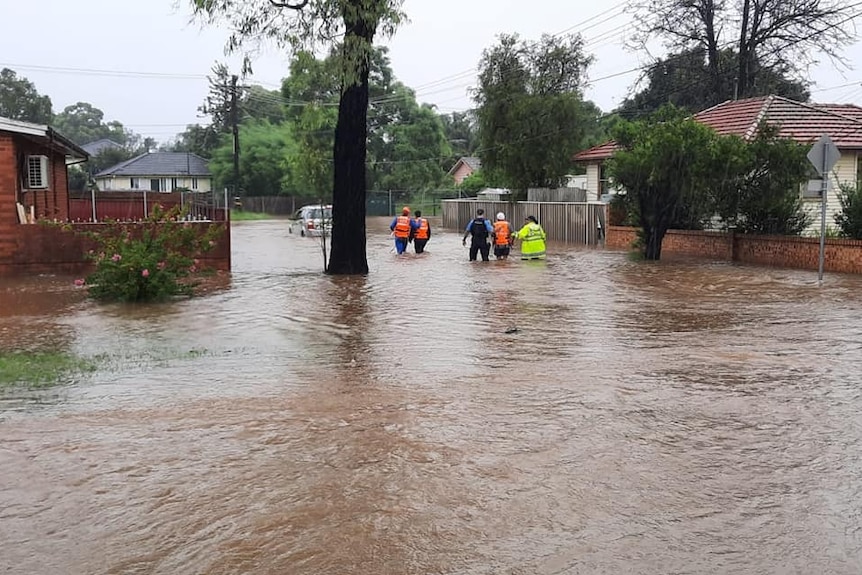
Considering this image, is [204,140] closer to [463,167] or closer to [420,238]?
[463,167]

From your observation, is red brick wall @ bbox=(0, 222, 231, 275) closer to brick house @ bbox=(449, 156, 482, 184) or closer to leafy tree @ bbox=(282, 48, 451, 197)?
leafy tree @ bbox=(282, 48, 451, 197)

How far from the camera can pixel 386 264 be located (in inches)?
939

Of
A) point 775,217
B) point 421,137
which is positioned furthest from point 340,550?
point 421,137

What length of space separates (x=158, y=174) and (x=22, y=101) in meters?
15.2

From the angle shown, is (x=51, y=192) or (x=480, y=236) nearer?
(x=480, y=236)

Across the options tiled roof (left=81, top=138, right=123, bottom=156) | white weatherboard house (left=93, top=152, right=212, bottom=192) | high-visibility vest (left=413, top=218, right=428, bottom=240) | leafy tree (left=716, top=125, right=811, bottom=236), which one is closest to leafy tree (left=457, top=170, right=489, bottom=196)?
white weatherboard house (left=93, top=152, right=212, bottom=192)

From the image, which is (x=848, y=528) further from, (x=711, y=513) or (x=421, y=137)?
(x=421, y=137)

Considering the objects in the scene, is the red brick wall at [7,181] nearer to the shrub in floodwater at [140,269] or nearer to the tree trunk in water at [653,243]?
the shrub in floodwater at [140,269]

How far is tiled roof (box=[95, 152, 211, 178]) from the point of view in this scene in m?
74.7

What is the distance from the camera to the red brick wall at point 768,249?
2047 cm

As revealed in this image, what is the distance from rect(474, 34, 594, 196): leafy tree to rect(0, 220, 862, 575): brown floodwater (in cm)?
2635

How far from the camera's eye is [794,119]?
29375 millimetres

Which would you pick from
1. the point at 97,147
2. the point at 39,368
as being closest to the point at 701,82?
the point at 39,368

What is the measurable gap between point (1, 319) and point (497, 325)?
23.5 feet
